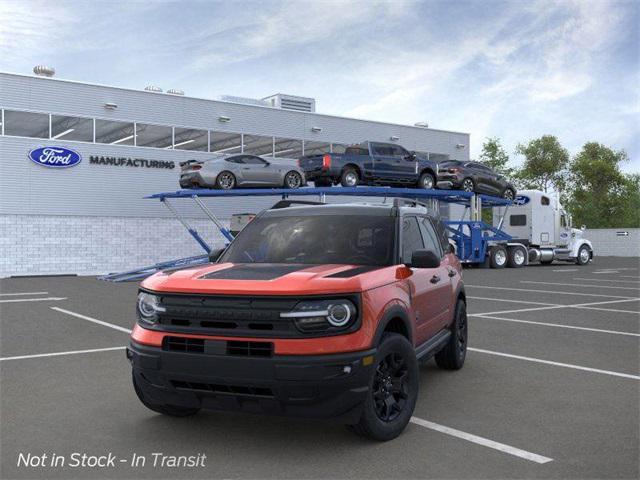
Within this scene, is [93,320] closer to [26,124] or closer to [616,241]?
[26,124]

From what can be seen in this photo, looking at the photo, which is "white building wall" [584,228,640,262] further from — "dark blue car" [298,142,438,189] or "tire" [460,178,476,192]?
"dark blue car" [298,142,438,189]

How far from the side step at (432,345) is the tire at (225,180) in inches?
727

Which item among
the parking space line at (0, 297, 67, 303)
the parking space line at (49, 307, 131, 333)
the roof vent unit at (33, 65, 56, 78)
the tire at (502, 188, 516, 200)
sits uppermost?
the roof vent unit at (33, 65, 56, 78)

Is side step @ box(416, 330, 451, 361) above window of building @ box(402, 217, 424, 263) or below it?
below

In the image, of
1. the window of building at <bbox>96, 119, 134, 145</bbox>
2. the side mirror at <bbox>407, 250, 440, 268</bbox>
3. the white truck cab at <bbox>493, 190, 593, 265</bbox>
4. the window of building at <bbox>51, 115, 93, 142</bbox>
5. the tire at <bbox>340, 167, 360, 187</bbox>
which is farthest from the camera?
the white truck cab at <bbox>493, 190, 593, 265</bbox>

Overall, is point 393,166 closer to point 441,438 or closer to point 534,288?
point 534,288

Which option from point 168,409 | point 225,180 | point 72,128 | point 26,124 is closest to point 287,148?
point 225,180

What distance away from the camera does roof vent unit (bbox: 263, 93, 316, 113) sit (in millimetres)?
34719

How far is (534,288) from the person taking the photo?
57.6 ft

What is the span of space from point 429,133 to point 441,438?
117ft

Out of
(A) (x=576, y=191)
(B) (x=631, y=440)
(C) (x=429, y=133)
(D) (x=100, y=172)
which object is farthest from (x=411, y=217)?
(A) (x=576, y=191)

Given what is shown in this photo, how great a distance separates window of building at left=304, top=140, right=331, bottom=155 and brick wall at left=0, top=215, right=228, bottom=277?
6.75 metres

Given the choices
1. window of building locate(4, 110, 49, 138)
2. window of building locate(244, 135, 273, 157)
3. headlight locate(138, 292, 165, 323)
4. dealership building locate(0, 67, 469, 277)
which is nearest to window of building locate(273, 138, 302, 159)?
dealership building locate(0, 67, 469, 277)

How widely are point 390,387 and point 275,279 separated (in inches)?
46.8
